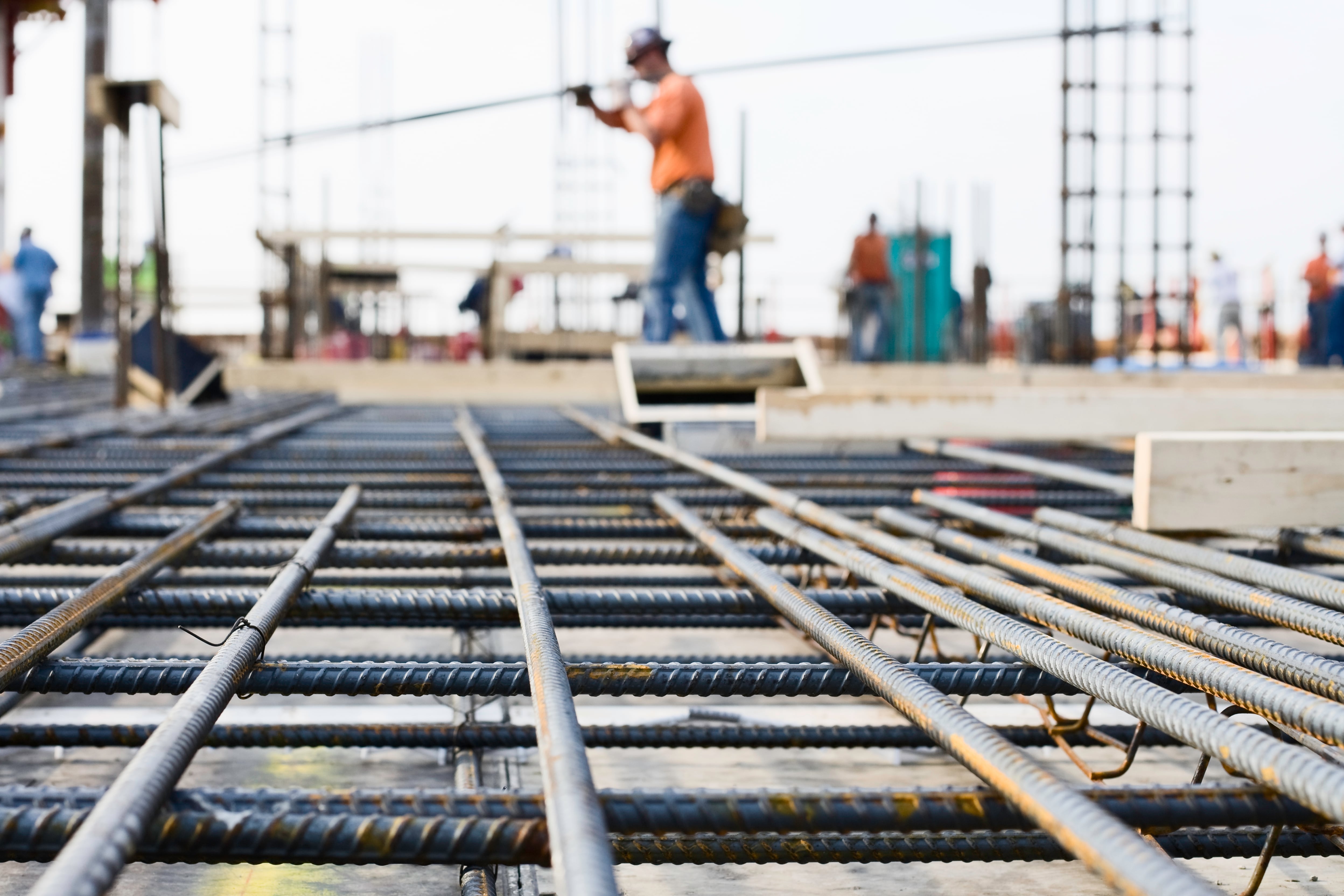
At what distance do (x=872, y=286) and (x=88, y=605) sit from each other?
1194cm

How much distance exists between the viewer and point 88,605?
5.88ft

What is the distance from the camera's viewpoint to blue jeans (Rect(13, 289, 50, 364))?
15.3m

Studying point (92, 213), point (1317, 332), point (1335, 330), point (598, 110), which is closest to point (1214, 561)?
point (598, 110)

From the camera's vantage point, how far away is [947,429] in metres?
4.43

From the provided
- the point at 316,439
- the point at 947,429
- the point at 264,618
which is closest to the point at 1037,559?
the point at 264,618

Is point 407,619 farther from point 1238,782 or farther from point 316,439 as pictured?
point 316,439

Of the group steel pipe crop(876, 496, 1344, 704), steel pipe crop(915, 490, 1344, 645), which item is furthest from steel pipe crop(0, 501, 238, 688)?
steel pipe crop(915, 490, 1344, 645)

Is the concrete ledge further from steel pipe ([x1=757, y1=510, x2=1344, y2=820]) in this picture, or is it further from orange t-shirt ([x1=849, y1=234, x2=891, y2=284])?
steel pipe ([x1=757, y1=510, x2=1344, y2=820])

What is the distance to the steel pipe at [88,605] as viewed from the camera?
147 centimetres

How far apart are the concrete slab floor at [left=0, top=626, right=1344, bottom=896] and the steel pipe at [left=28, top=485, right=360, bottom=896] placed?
14.6 inches

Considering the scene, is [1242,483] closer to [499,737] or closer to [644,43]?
[499,737]

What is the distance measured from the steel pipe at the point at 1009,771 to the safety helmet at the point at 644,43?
511 cm

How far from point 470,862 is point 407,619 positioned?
1029mm

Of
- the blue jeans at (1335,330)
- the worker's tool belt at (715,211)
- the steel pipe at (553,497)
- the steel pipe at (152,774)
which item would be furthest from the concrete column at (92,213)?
the blue jeans at (1335,330)
